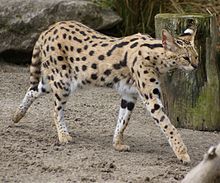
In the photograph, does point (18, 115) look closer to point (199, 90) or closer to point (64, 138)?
point (64, 138)

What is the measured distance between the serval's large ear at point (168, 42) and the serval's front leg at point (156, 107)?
255 mm

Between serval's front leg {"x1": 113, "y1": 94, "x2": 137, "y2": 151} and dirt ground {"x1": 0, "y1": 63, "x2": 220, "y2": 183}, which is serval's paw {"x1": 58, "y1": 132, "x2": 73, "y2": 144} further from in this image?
serval's front leg {"x1": 113, "y1": 94, "x2": 137, "y2": 151}

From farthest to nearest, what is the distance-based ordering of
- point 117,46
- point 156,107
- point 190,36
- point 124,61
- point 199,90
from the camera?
point 199,90, point 117,46, point 124,61, point 190,36, point 156,107

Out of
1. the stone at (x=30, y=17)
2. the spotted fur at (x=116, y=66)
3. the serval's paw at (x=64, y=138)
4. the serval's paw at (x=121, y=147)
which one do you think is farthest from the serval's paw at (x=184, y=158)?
the stone at (x=30, y=17)

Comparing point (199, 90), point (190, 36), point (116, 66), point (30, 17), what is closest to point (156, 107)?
point (116, 66)

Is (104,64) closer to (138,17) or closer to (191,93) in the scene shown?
(191,93)

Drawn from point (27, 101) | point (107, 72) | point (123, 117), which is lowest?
point (27, 101)

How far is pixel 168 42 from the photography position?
21.7ft

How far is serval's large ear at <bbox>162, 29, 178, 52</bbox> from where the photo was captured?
6.56m

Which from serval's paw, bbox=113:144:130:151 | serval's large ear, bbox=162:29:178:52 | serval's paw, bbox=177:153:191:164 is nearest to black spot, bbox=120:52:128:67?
serval's large ear, bbox=162:29:178:52

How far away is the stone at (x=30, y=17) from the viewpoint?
11148 millimetres

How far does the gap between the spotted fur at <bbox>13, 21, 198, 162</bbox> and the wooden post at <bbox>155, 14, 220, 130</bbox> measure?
37.2 inches

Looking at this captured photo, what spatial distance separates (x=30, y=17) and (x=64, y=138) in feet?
14.4

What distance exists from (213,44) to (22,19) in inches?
159
